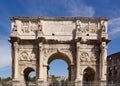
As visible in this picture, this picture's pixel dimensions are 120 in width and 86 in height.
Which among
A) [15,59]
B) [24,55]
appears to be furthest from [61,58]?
[15,59]

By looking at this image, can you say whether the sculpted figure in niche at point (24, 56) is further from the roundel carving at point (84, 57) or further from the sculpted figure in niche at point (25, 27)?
the roundel carving at point (84, 57)

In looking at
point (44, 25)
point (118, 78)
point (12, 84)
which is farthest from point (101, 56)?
point (118, 78)

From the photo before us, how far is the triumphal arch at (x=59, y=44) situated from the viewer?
2714cm

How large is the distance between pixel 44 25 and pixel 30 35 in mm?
1497

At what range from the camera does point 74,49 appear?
27719mm

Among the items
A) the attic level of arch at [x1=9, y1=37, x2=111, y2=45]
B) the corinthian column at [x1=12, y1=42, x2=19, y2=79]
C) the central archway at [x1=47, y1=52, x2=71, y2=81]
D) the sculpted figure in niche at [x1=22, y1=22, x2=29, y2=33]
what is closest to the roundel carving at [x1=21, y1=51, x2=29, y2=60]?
the corinthian column at [x1=12, y1=42, x2=19, y2=79]

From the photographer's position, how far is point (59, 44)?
1094 inches

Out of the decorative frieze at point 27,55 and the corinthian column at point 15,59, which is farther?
the decorative frieze at point 27,55

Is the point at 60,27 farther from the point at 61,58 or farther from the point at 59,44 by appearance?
the point at 61,58

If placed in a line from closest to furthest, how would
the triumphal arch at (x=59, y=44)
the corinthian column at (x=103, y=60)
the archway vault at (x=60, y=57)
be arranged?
the corinthian column at (x=103, y=60) < the triumphal arch at (x=59, y=44) < the archway vault at (x=60, y=57)

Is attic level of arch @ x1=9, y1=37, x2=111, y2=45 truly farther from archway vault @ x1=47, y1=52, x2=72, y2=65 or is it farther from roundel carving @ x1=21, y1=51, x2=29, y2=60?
archway vault @ x1=47, y1=52, x2=72, y2=65

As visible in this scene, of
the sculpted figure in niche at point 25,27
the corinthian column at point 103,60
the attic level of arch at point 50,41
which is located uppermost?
the sculpted figure in niche at point 25,27

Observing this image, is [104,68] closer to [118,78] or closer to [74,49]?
[74,49]

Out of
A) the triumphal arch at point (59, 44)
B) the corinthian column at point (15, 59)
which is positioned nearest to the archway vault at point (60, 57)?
the triumphal arch at point (59, 44)
